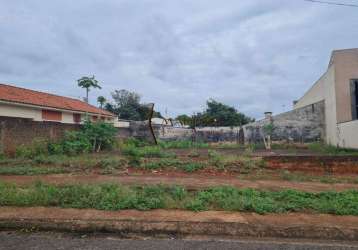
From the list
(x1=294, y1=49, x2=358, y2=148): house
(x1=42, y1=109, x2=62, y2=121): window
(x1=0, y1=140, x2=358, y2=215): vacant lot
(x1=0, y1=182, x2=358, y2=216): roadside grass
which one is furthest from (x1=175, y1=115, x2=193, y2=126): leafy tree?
(x1=0, y1=182, x2=358, y2=216): roadside grass

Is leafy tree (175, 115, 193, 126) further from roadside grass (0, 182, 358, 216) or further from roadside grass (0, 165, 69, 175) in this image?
roadside grass (0, 182, 358, 216)

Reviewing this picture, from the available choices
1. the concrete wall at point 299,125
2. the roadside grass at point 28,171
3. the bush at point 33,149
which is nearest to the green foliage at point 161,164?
the roadside grass at point 28,171

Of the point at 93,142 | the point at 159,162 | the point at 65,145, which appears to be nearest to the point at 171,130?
the point at 93,142

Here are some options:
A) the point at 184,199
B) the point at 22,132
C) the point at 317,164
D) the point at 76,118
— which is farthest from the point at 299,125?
the point at 76,118

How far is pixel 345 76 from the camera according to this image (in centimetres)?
1675

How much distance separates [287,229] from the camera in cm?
475

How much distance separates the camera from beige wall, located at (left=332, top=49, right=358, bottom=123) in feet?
54.7

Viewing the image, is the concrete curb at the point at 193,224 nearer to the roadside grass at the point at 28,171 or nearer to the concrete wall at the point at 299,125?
the roadside grass at the point at 28,171

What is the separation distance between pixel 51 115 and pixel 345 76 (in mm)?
20032

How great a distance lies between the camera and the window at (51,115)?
76.6ft

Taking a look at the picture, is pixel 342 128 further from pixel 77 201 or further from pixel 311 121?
pixel 77 201

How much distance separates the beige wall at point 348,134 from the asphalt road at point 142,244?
11.7 metres

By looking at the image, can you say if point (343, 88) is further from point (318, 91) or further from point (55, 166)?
point (55, 166)

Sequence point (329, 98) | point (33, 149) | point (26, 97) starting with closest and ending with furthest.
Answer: point (33, 149) < point (329, 98) < point (26, 97)
